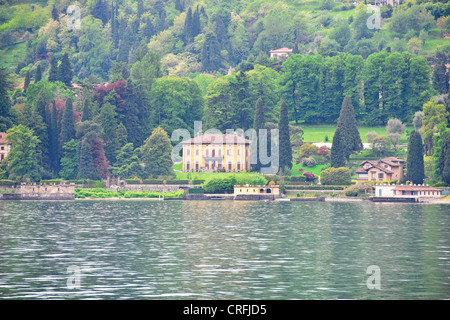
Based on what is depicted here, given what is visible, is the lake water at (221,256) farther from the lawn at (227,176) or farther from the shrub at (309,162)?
the shrub at (309,162)

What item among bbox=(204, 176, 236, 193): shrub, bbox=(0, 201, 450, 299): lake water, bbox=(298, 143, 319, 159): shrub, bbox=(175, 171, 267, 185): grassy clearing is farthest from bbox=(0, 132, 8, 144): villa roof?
bbox=(0, 201, 450, 299): lake water

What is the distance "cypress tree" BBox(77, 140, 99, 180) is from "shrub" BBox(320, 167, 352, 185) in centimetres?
3016

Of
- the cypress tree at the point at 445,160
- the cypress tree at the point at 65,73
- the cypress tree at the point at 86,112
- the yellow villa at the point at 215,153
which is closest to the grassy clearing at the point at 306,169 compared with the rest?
the yellow villa at the point at 215,153

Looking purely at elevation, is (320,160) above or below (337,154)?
below

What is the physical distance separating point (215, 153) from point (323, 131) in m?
23.7

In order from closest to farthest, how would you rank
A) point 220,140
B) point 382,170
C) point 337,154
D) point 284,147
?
point 382,170 < point 337,154 < point 284,147 < point 220,140

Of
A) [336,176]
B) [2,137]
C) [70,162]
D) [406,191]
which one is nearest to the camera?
[406,191]

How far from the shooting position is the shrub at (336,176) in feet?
354

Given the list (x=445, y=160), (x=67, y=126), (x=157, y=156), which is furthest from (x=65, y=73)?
(x=445, y=160)

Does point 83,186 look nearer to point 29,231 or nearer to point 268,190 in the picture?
point 268,190

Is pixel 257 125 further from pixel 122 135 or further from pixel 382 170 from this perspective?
pixel 122 135

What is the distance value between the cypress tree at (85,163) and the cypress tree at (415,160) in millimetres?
40992

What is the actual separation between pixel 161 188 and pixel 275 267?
235ft

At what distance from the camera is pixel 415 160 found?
106750 millimetres
